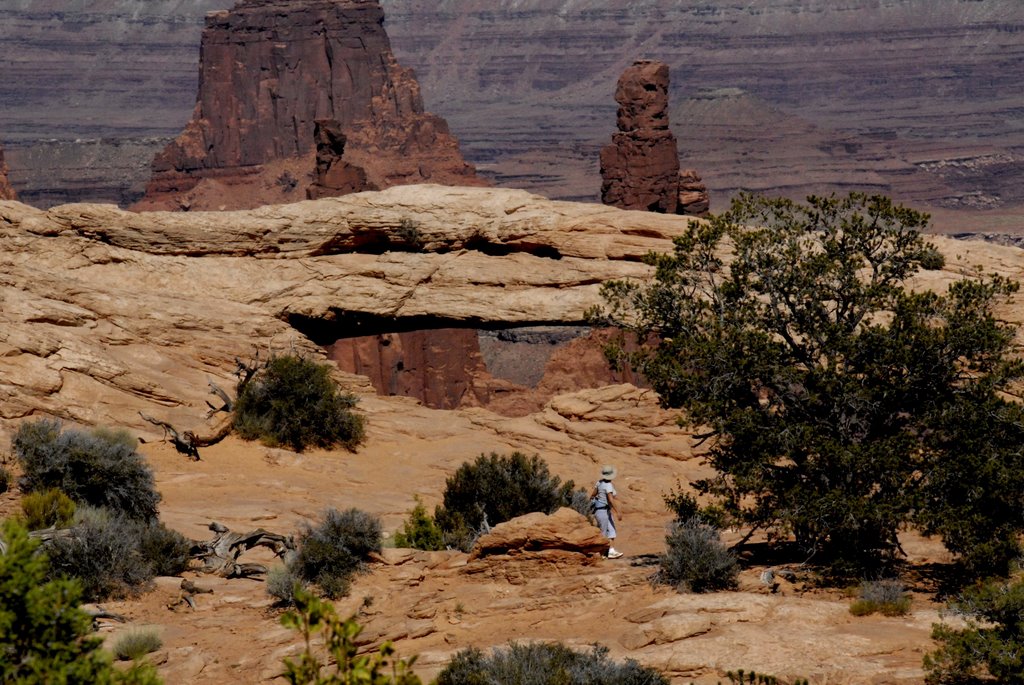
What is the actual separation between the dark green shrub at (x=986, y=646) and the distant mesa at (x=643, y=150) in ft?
166

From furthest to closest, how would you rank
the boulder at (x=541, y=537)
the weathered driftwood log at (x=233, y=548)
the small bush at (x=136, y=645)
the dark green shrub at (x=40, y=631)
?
the weathered driftwood log at (x=233, y=548), the boulder at (x=541, y=537), the small bush at (x=136, y=645), the dark green shrub at (x=40, y=631)

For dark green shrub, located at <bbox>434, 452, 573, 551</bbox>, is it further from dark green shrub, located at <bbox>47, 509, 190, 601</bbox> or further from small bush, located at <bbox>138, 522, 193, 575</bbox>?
dark green shrub, located at <bbox>47, 509, 190, 601</bbox>

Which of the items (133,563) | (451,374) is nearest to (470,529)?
(133,563)

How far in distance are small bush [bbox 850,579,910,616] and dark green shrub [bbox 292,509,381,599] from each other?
536 centimetres

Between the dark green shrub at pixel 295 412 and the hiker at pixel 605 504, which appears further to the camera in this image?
the dark green shrub at pixel 295 412

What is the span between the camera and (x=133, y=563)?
52.6 ft

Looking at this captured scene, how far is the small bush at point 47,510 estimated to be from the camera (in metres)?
16.9

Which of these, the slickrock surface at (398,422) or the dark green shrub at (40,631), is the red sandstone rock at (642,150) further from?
the dark green shrub at (40,631)

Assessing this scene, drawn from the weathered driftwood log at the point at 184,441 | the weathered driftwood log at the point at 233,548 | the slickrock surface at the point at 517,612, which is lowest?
the weathered driftwood log at the point at 184,441

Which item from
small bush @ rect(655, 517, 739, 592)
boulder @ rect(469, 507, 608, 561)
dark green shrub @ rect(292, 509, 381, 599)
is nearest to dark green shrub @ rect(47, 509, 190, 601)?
dark green shrub @ rect(292, 509, 381, 599)

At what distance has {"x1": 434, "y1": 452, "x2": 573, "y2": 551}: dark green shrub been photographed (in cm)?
1992

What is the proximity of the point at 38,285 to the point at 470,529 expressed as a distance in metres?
11.9

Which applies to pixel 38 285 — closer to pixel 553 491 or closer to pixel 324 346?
pixel 324 346

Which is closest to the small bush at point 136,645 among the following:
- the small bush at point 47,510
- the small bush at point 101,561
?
the small bush at point 101,561
